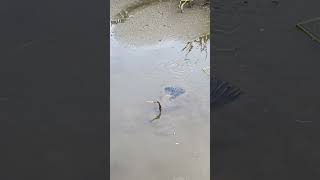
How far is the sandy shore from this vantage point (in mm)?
1802

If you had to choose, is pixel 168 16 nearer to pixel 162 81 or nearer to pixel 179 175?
pixel 162 81

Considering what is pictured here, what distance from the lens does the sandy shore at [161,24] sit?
180 cm

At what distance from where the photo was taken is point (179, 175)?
A: 67.7 inches
